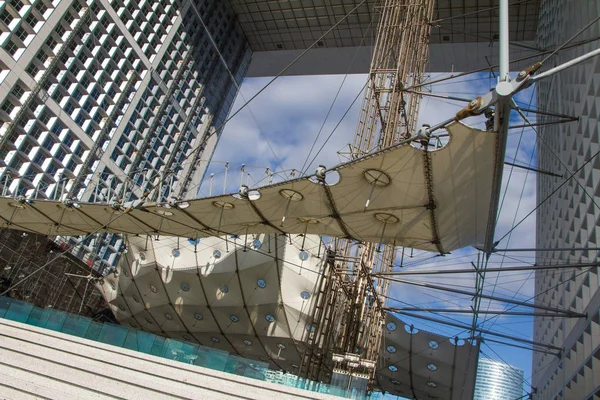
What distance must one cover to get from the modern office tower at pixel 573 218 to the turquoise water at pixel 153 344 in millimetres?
9097

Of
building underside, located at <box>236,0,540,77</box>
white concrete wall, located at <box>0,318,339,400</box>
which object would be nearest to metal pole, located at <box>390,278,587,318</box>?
white concrete wall, located at <box>0,318,339,400</box>

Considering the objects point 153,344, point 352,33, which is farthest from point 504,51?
point 352,33

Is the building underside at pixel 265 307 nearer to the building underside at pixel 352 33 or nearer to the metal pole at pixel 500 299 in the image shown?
the metal pole at pixel 500 299

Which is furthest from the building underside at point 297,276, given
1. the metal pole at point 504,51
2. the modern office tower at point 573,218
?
the metal pole at point 504,51

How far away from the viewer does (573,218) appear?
20.6m

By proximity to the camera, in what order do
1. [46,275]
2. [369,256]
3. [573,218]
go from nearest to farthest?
[573,218]
[369,256]
[46,275]

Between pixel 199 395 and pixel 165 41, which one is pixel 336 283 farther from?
pixel 165 41

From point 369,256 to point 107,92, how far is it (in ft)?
83.8

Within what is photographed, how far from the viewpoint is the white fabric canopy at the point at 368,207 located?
1574 cm

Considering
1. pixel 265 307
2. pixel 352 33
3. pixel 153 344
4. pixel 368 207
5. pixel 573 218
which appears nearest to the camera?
pixel 153 344

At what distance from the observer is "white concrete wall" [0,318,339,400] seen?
14.8 meters

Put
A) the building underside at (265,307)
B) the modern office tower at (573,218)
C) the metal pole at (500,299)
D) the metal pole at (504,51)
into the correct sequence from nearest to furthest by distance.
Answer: the metal pole at (504,51) < the modern office tower at (573,218) < the metal pole at (500,299) < the building underside at (265,307)

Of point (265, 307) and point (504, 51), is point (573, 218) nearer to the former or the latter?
point (504, 51)

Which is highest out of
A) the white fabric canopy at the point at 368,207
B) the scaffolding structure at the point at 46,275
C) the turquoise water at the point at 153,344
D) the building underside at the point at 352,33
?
the building underside at the point at 352,33
